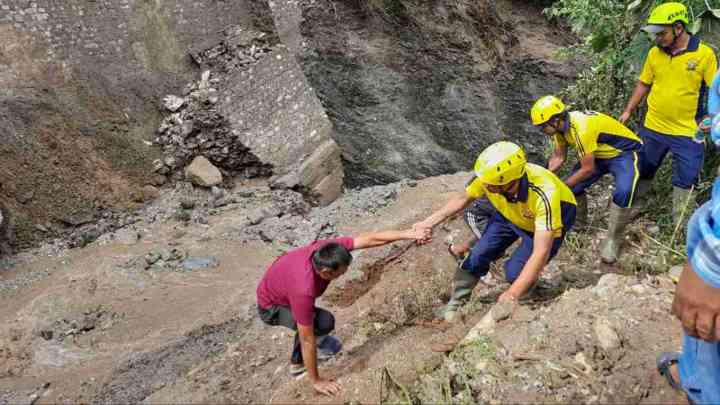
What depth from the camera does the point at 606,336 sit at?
106 inches

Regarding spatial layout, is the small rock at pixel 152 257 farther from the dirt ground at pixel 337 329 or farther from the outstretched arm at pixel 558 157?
the outstretched arm at pixel 558 157

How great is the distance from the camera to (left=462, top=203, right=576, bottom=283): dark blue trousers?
3602 millimetres

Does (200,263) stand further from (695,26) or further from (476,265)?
(695,26)

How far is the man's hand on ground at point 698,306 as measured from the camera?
5.33 ft

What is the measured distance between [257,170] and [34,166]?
9.24ft

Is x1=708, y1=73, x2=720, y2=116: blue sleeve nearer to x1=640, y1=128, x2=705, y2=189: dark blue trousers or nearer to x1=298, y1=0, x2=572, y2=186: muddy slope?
x1=640, y1=128, x2=705, y2=189: dark blue trousers

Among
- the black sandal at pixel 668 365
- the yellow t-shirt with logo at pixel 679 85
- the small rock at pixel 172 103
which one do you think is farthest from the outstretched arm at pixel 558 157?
the small rock at pixel 172 103

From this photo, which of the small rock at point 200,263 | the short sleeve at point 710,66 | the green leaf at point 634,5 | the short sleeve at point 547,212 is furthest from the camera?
the small rock at point 200,263

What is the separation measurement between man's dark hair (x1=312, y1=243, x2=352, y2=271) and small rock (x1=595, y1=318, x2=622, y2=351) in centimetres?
135

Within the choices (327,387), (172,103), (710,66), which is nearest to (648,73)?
(710,66)

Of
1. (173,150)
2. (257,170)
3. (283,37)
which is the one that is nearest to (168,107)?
(173,150)

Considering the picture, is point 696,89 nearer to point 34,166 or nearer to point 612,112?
point 612,112

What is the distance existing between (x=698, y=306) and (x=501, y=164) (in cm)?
158

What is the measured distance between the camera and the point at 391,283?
4914mm
